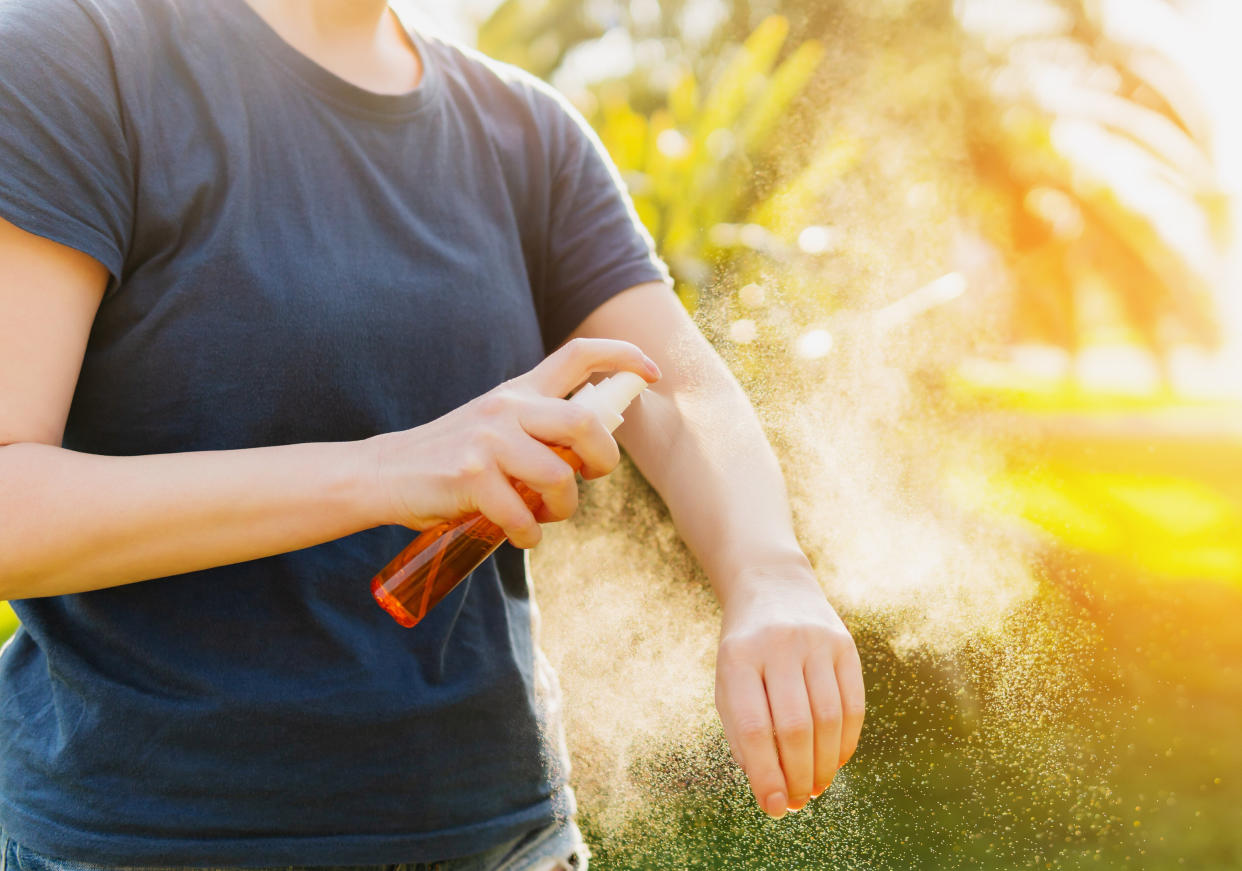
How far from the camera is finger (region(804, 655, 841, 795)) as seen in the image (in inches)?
34.0

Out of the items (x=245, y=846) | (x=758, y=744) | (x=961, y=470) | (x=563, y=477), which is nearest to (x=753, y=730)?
(x=758, y=744)

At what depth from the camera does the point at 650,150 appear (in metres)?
4.36

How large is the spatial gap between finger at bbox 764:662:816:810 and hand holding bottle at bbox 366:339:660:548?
265mm

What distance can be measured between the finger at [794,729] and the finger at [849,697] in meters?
0.04

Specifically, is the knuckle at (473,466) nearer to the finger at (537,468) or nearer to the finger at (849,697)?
the finger at (537,468)

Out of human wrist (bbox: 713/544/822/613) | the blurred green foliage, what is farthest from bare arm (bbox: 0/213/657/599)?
the blurred green foliage

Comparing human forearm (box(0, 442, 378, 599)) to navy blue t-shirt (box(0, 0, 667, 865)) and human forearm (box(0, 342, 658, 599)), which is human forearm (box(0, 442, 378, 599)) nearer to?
human forearm (box(0, 342, 658, 599))

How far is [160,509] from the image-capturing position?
800mm

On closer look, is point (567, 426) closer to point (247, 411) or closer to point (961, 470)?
point (247, 411)

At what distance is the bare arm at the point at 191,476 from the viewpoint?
78cm

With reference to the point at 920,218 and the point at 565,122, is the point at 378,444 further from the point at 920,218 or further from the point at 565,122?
the point at 920,218

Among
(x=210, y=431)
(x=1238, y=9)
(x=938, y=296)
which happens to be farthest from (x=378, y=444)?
(x=1238, y=9)

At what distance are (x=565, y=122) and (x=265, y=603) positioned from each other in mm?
788

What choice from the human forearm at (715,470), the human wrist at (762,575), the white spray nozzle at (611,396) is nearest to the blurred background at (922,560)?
the human forearm at (715,470)
